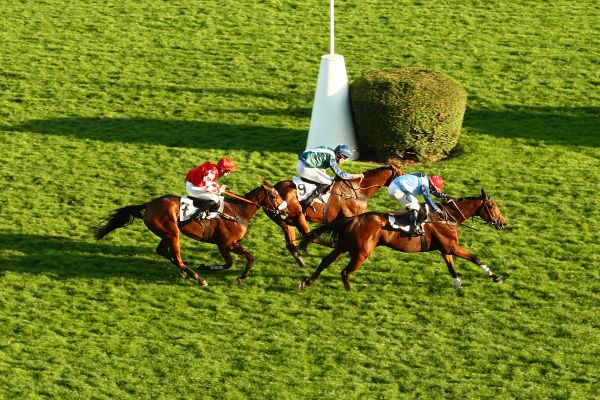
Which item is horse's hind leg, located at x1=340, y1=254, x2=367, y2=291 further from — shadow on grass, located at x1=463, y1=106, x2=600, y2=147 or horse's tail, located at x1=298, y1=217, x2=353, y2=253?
shadow on grass, located at x1=463, y1=106, x2=600, y2=147

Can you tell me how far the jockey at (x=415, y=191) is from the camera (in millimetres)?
15797

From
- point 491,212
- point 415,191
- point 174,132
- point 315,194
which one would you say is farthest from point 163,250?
point 174,132

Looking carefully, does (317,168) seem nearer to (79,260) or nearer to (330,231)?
(330,231)

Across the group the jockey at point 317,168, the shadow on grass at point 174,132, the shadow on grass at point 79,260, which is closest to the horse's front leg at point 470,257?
the jockey at point 317,168

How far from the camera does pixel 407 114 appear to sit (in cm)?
2016

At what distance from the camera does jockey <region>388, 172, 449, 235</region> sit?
15797mm

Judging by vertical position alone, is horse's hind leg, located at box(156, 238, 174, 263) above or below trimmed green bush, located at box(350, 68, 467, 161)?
below

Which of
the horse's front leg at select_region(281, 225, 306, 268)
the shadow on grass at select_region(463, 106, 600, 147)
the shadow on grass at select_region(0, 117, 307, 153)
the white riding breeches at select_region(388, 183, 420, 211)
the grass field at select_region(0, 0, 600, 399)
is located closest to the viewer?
the grass field at select_region(0, 0, 600, 399)

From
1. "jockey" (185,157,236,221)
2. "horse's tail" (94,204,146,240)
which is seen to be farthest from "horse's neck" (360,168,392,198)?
"horse's tail" (94,204,146,240)

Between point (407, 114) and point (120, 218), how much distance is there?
5.89 metres

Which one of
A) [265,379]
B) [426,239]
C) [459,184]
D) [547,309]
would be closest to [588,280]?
[547,309]

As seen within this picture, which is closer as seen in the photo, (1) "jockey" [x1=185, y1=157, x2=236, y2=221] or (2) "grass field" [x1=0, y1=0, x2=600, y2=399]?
(2) "grass field" [x1=0, y1=0, x2=600, y2=399]

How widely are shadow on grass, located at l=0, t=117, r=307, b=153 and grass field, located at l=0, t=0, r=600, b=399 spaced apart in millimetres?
53

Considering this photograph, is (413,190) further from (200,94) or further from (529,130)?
(200,94)
